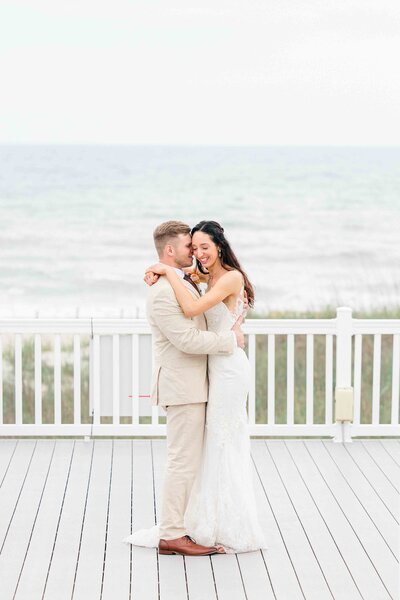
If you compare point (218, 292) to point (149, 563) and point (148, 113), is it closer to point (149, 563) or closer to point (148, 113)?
point (149, 563)

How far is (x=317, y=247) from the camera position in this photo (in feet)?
100

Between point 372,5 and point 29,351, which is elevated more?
point 372,5

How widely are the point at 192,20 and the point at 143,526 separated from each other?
25.9 metres

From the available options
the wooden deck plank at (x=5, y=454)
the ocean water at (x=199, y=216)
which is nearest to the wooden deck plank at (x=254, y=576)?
the wooden deck plank at (x=5, y=454)

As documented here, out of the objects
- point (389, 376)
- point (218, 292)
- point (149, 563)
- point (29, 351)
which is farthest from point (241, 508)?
point (29, 351)

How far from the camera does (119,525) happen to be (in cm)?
526

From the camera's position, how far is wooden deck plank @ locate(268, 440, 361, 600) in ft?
14.5

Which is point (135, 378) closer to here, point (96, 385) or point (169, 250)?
point (96, 385)

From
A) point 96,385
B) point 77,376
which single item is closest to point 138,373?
point 96,385

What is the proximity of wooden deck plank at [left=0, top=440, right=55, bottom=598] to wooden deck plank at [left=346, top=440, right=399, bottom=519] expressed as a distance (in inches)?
72.1

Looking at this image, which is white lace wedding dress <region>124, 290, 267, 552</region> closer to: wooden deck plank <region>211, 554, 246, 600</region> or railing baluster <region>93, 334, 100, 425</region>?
wooden deck plank <region>211, 554, 246, 600</region>

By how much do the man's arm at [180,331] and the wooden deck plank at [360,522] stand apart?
1.15 m

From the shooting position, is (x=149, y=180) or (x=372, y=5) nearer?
(x=372, y=5)

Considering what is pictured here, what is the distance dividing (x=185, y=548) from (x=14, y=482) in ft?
5.22
